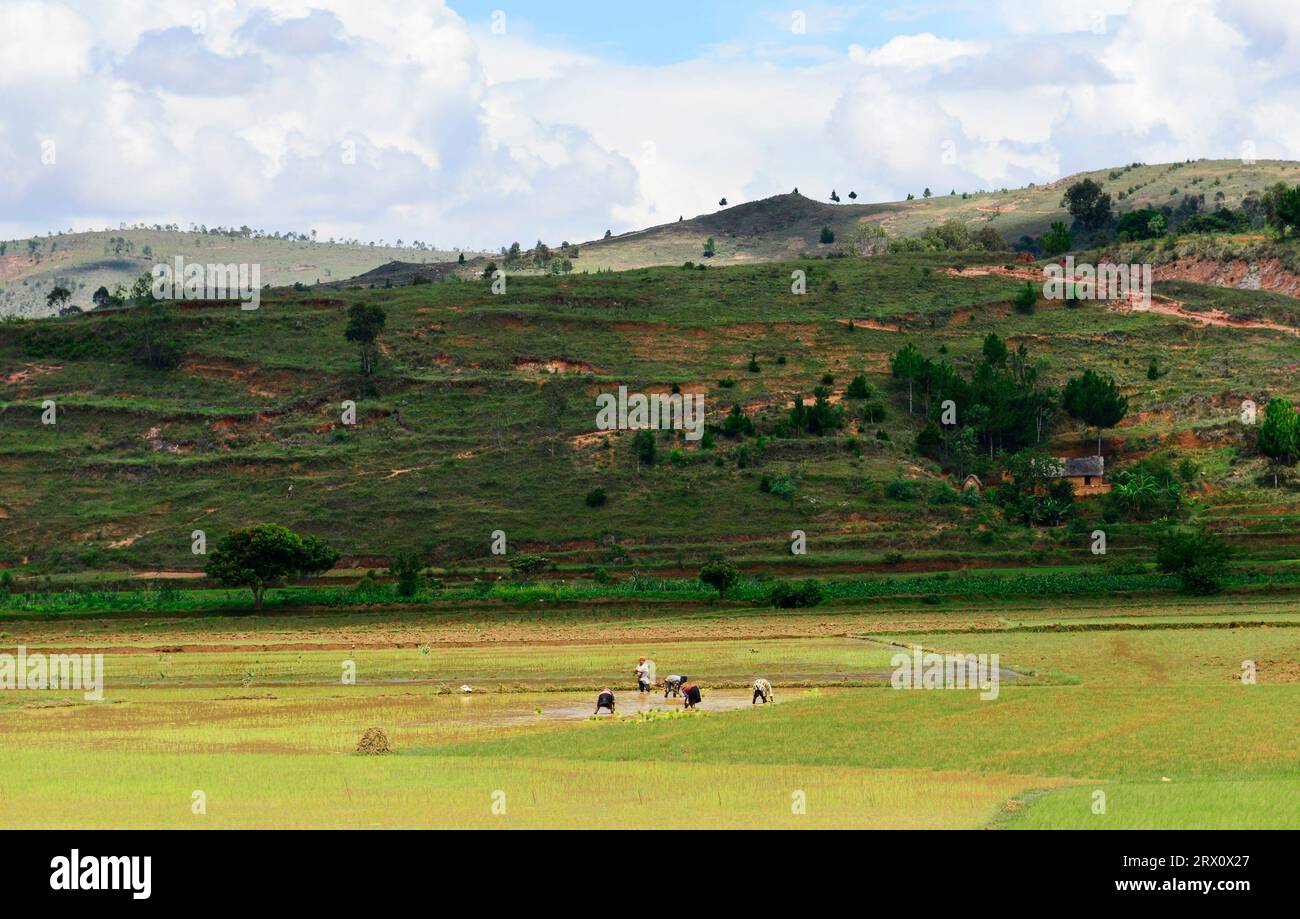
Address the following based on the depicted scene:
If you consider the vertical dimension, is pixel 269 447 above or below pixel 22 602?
above

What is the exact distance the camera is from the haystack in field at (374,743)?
34.1 metres

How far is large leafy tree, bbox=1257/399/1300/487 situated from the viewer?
103750mm

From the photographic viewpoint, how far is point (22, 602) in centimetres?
8594

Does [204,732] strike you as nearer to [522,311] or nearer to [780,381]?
[780,381]

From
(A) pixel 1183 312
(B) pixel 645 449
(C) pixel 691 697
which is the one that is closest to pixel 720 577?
(B) pixel 645 449

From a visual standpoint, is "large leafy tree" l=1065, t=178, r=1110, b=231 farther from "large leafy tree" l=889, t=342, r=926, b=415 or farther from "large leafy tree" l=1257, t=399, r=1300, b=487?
"large leafy tree" l=1257, t=399, r=1300, b=487

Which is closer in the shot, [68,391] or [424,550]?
[424,550]

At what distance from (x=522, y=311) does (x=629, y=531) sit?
47.5 metres

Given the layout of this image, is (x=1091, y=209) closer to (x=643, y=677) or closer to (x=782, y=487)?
(x=782, y=487)

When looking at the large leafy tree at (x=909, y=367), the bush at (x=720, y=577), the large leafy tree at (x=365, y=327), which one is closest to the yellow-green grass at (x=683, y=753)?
the bush at (x=720, y=577)

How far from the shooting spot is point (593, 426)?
117312 mm

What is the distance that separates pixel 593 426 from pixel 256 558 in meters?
38.9

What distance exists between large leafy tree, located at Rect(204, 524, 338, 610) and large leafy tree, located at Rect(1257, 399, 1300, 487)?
209ft
